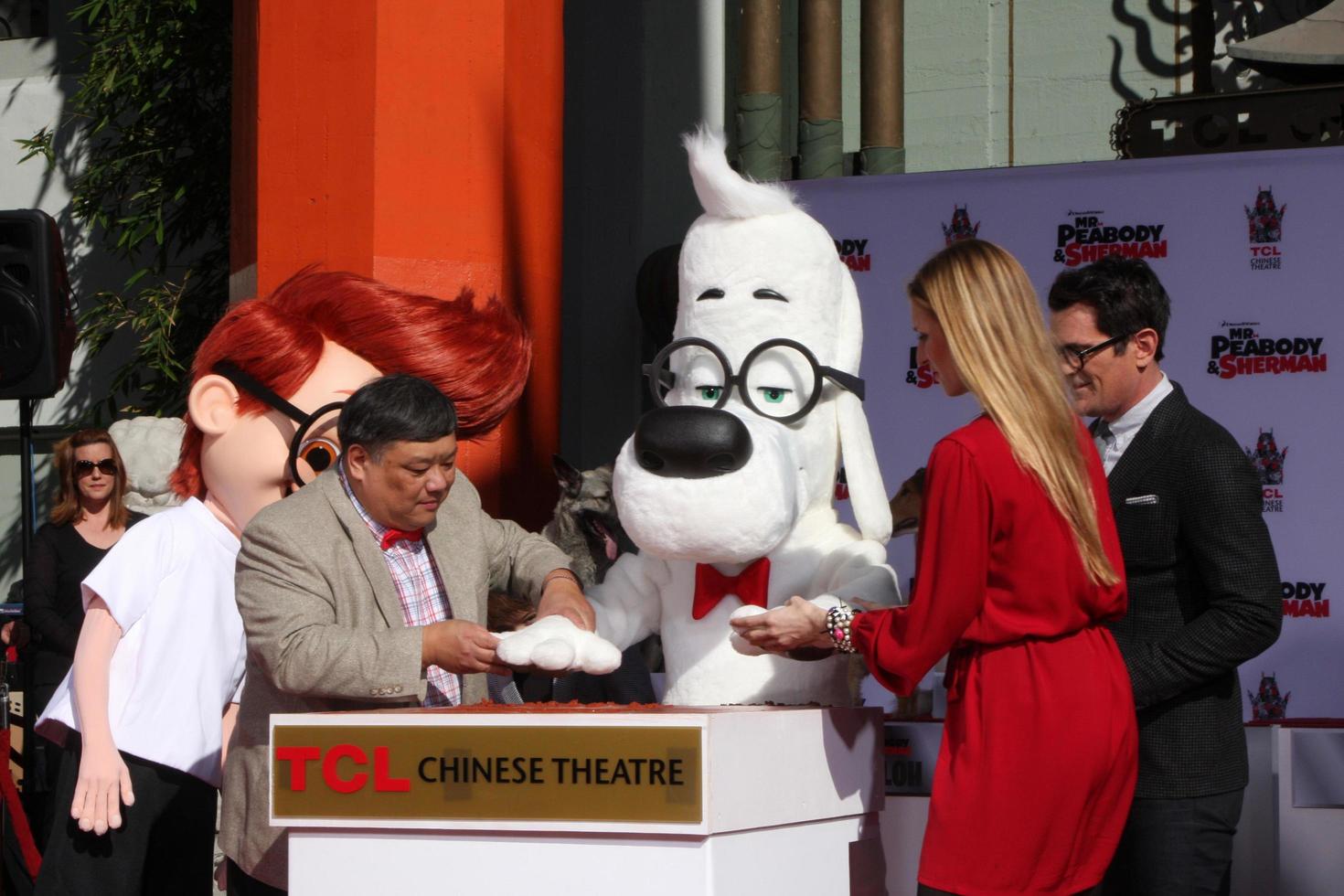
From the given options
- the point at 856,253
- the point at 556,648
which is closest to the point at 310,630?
the point at 556,648

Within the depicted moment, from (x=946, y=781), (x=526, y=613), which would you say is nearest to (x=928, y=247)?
(x=526, y=613)

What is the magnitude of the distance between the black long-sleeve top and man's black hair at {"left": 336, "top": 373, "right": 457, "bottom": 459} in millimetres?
3508

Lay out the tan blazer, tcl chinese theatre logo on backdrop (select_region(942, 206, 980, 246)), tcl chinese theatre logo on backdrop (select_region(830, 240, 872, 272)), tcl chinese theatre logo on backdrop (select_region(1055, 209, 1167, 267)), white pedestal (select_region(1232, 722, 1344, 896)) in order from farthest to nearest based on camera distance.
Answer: tcl chinese theatre logo on backdrop (select_region(830, 240, 872, 272)), tcl chinese theatre logo on backdrop (select_region(942, 206, 980, 246)), tcl chinese theatre logo on backdrop (select_region(1055, 209, 1167, 267)), white pedestal (select_region(1232, 722, 1344, 896)), the tan blazer

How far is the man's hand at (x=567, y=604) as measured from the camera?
121 inches

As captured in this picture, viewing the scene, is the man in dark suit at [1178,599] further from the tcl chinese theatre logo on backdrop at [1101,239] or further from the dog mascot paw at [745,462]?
the tcl chinese theatre logo on backdrop at [1101,239]

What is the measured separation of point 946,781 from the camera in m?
2.59

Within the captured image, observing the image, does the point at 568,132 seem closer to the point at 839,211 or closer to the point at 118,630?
the point at 839,211

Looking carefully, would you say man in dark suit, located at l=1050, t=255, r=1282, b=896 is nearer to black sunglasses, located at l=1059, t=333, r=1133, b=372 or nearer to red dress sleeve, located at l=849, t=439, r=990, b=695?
black sunglasses, located at l=1059, t=333, r=1133, b=372

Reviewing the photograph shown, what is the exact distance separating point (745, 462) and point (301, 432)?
97cm

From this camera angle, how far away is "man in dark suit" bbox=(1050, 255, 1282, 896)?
2752 mm

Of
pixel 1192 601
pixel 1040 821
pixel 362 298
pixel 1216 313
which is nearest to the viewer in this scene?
pixel 1040 821

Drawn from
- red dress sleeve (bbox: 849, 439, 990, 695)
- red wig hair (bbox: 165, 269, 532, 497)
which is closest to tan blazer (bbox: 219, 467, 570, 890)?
red wig hair (bbox: 165, 269, 532, 497)

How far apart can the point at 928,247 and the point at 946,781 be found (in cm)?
341

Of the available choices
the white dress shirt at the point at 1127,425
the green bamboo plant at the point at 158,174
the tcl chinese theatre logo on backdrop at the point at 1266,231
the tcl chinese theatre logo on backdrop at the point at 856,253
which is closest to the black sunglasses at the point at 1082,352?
the white dress shirt at the point at 1127,425
